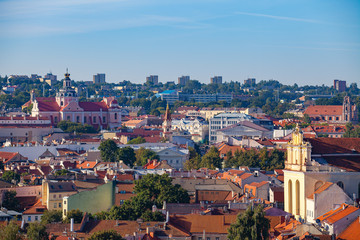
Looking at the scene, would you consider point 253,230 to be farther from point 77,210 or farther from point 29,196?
point 29,196

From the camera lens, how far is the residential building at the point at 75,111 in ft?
426

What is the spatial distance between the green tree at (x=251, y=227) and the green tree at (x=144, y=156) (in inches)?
1624

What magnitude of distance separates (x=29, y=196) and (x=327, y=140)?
47.1ft

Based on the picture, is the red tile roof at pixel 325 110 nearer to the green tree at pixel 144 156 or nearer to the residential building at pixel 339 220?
the green tree at pixel 144 156

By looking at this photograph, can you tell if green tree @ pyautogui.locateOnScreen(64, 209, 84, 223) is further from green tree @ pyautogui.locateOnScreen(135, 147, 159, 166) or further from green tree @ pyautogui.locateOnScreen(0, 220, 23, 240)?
green tree @ pyautogui.locateOnScreen(135, 147, 159, 166)

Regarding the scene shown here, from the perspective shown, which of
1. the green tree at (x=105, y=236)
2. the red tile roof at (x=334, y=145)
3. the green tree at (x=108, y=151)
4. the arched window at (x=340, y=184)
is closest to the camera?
the green tree at (x=105, y=236)

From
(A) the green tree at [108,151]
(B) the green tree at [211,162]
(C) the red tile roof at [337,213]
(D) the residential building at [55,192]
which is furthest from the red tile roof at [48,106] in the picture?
(C) the red tile roof at [337,213]

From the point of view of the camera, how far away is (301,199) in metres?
40.6

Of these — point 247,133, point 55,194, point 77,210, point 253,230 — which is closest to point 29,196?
point 55,194

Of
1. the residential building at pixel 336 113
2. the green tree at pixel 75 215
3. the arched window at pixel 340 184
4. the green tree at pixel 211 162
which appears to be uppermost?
the arched window at pixel 340 184

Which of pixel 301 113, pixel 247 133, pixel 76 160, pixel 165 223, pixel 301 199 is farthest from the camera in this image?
pixel 301 113

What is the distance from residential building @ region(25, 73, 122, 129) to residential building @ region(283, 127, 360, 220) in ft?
288

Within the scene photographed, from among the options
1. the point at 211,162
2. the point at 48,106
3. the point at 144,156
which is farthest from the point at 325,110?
the point at 211,162

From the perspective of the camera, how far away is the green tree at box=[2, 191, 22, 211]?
45.9 metres
